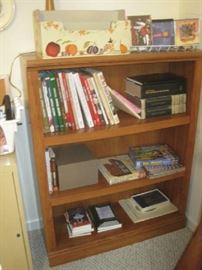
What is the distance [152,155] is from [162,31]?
70 cm

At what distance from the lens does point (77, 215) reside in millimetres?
1626

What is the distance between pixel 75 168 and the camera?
4.55 feet

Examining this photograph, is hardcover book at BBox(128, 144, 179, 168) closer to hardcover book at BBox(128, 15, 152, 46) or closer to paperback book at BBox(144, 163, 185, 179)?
paperback book at BBox(144, 163, 185, 179)

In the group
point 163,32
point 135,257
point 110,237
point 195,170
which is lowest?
point 135,257

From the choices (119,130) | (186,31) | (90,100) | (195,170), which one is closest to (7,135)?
(90,100)

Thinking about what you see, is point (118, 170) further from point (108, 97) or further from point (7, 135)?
point (7, 135)

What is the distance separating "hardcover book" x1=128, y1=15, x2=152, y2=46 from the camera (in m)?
1.26

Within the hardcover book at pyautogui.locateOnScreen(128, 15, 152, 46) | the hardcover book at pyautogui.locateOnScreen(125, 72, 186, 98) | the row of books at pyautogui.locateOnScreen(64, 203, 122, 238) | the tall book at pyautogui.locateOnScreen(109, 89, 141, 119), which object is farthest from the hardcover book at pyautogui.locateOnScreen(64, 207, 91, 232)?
the hardcover book at pyautogui.locateOnScreen(128, 15, 152, 46)

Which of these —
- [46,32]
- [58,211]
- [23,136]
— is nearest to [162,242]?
[58,211]

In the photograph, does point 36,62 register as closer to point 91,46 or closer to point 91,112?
point 91,46

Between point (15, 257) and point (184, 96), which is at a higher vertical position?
point (184, 96)

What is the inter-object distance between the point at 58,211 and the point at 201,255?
1013 millimetres

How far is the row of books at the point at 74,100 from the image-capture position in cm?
123

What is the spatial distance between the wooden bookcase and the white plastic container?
0.09 meters
